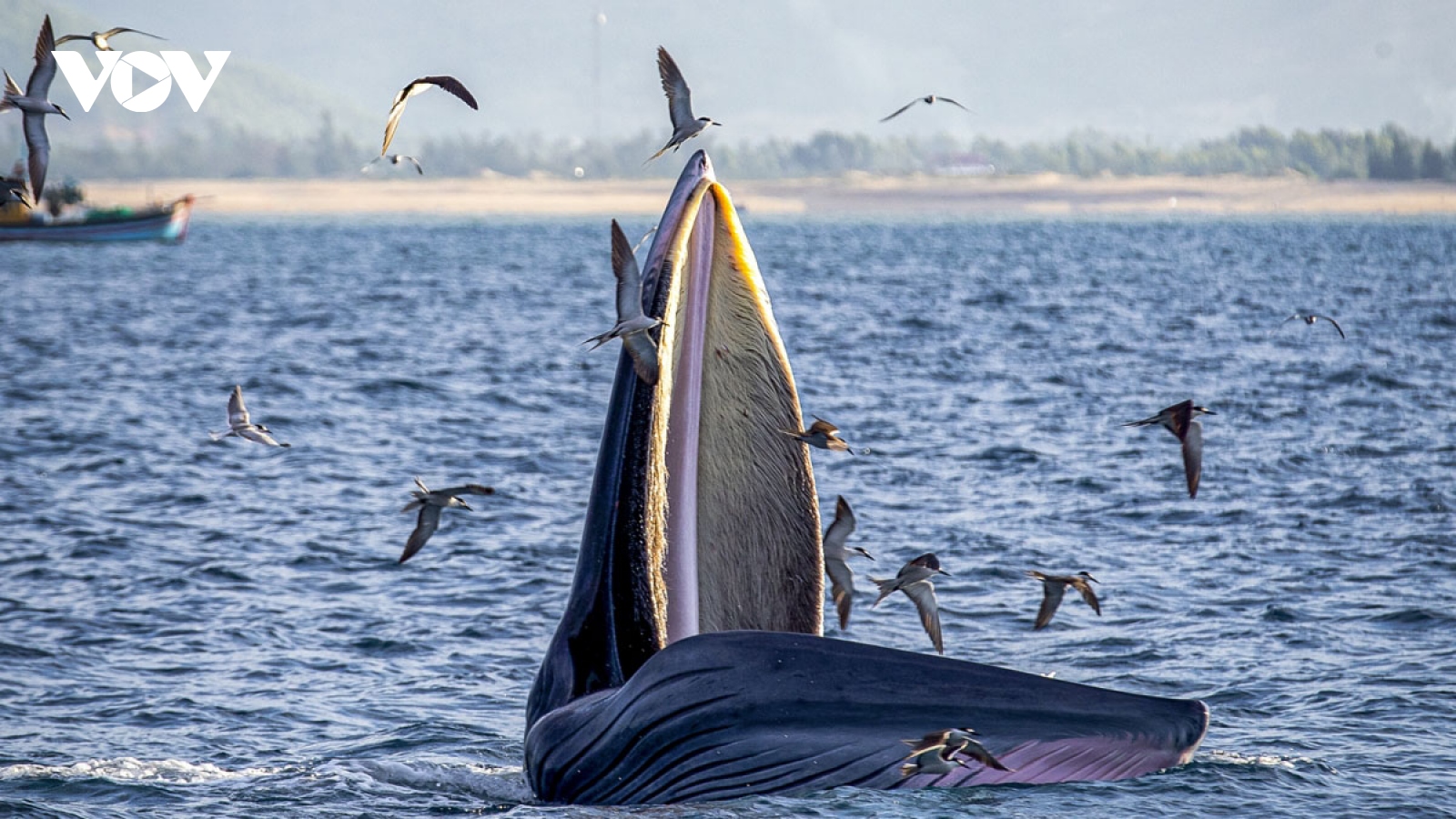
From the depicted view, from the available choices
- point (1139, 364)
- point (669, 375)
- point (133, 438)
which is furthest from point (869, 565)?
point (1139, 364)

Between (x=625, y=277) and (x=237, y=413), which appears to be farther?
(x=237, y=413)

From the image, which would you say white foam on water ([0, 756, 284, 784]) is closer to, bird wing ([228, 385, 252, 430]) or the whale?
the whale

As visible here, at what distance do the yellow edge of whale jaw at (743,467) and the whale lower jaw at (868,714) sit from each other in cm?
70

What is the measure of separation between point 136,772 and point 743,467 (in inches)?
194

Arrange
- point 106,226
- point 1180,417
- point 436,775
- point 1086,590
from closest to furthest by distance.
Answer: point 436,775 < point 1180,417 < point 1086,590 < point 106,226

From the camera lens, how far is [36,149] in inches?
426

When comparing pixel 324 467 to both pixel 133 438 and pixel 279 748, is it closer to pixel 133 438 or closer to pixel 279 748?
pixel 133 438

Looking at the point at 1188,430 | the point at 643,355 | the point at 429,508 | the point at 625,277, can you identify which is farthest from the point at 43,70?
the point at 1188,430

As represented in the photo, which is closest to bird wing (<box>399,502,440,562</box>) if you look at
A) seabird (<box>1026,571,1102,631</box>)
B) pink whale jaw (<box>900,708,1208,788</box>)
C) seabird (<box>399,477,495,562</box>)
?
seabird (<box>399,477,495,562</box>)

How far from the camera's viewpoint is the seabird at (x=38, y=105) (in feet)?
34.4

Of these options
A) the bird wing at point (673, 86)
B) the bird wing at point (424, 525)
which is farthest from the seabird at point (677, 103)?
the bird wing at point (424, 525)

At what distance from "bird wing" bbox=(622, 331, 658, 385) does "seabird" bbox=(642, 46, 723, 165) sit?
3427 mm

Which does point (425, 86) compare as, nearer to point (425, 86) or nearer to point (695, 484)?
point (425, 86)

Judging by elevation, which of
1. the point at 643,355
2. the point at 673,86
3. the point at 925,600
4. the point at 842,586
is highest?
the point at 673,86
